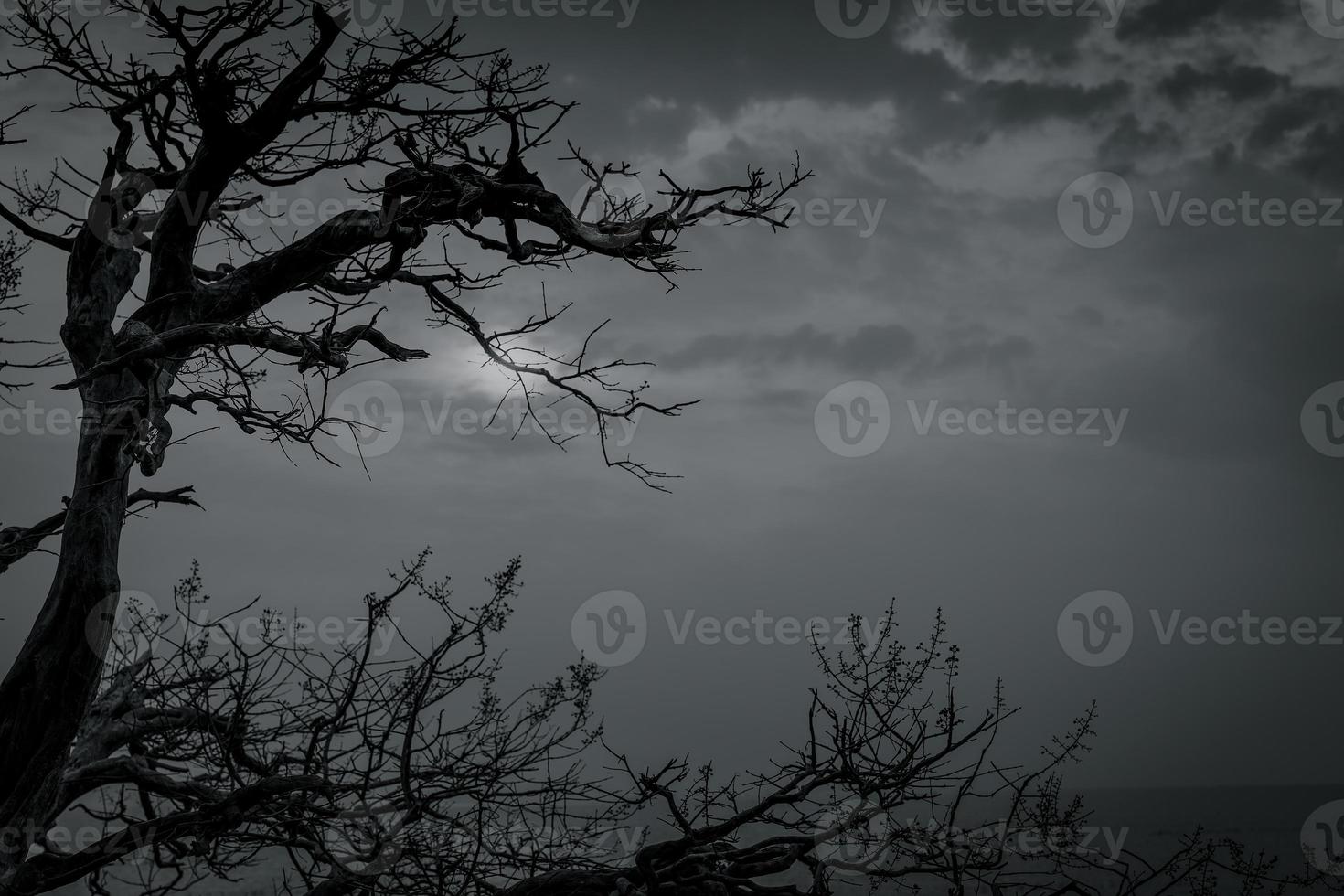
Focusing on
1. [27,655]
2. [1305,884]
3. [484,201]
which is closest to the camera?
[27,655]

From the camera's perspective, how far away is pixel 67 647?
617cm

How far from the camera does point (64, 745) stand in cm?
616

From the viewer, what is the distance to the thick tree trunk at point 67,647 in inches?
237

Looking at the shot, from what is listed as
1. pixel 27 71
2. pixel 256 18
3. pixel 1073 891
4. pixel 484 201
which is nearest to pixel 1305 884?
pixel 1073 891

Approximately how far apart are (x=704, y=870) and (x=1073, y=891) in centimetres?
174

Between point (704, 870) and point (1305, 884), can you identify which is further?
point (1305, 884)

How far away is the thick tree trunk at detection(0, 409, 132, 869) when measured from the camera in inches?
237

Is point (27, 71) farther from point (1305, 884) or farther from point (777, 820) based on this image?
point (1305, 884)

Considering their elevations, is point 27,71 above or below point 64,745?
above

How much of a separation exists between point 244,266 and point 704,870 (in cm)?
547

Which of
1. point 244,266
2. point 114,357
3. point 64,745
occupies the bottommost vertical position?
point 64,745

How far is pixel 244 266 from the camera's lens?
7055 millimetres

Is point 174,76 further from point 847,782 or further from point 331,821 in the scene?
point 847,782

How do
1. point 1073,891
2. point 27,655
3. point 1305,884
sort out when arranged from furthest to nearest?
point 1305,884
point 27,655
point 1073,891
